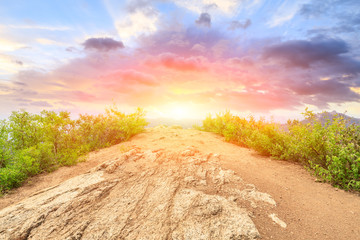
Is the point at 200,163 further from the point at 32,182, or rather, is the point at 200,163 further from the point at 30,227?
the point at 32,182

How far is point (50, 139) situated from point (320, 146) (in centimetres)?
1329

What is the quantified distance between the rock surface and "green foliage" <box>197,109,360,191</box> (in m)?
3.33

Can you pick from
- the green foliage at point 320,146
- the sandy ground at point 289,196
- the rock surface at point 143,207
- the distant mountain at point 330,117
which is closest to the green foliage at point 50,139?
the sandy ground at point 289,196

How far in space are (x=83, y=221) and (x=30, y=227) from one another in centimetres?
141

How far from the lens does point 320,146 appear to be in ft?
26.8

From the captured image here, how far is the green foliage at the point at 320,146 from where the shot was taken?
7.09 metres

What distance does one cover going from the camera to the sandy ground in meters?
4.99

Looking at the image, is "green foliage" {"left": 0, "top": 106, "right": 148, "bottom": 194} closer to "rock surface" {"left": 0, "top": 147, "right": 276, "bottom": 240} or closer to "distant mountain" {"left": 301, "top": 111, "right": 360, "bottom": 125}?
"rock surface" {"left": 0, "top": 147, "right": 276, "bottom": 240}

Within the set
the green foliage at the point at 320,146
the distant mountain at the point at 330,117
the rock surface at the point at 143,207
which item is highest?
the distant mountain at the point at 330,117

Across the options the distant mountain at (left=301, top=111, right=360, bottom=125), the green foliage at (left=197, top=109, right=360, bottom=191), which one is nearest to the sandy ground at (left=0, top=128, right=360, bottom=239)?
the green foliage at (left=197, top=109, right=360, bottom=191)

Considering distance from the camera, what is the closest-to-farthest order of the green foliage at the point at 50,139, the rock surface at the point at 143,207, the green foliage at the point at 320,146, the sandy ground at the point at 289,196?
the rock surface at the point at 143,207 → the sandy ground at the point at 289,196 → the green foliage at the point at 320,146 → the green foliage at the point at 50,139

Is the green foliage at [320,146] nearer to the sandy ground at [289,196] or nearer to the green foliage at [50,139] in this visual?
the sandy ground at [289,196]

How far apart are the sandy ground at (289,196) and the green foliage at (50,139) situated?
0.68 metres

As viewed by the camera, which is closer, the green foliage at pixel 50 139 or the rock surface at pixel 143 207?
the rock surface at pixel 143 207
